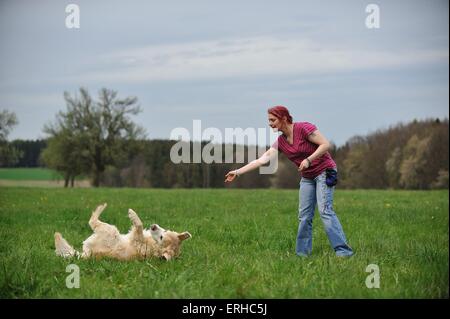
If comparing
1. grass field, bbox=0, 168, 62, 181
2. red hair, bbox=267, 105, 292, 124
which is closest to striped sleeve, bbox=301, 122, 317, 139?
red hair, bbox=267, 105, 292, 124

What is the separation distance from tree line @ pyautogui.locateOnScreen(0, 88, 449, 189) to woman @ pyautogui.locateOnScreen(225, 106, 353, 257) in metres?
36.4

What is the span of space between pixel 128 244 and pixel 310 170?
8.25 ft

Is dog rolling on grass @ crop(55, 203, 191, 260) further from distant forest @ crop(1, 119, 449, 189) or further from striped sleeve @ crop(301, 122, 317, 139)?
distant forest @ crop(1, 119, 449, 189)

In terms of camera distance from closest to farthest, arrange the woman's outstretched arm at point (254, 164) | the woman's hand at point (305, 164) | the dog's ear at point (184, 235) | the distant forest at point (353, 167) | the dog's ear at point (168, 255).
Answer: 1. the dog's ear at point (168, 255)
2. the woman's hand at point (305, 164)
3. the dog's ear at point (184, 235)
4. the woman's outstretched arm at point (254, 164)
5. the distant forest at point (353, 167)

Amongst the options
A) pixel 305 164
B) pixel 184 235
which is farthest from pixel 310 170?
pixel 184 235

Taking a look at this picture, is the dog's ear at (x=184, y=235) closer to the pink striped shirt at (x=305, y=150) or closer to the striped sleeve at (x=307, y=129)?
the pink striped shirt at (x=305, y=150)

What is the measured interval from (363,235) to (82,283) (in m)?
5.06

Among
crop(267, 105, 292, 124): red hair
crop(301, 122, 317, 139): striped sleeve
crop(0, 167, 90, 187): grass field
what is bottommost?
crop(0, 167, 90, 187): grass field

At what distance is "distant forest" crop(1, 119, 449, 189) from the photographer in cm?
5112

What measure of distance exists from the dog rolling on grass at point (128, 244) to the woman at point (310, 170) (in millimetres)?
1117

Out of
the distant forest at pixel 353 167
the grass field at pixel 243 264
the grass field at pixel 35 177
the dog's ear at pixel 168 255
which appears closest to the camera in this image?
the grass field at pixel 243 264

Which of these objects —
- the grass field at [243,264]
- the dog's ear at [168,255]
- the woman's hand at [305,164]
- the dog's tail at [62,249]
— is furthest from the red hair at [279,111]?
the dog's tail at [62,249]

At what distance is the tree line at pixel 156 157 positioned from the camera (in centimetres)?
4822

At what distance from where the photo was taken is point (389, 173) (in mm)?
56219
